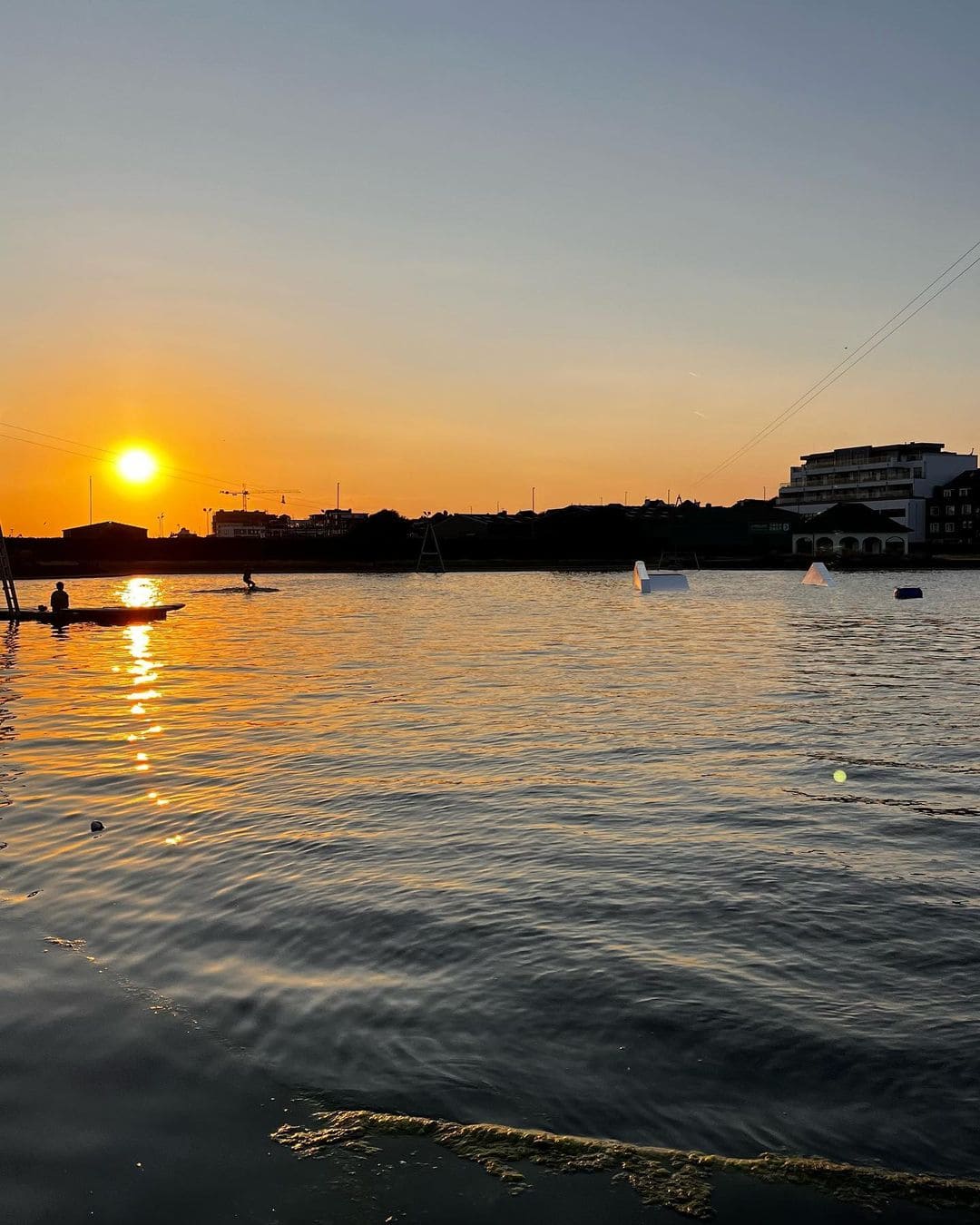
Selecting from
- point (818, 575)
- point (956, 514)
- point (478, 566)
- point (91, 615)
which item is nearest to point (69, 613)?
point (91, 615)

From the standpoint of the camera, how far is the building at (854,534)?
577 ft

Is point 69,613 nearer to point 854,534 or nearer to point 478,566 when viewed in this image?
point 478,566

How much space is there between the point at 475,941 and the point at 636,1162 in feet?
12.2

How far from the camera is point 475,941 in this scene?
9.37 m

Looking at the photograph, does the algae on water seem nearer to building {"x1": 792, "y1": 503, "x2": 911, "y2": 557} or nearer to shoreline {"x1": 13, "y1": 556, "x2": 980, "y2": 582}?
shoreline {"x1": 13, "y1": 556, "x2": 980, "y2": 582}

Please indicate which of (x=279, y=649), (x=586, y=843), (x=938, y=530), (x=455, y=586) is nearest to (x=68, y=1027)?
(x=586, y=843)

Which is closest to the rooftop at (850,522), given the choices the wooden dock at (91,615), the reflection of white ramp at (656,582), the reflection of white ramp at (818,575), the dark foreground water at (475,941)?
the reflection of white ramp at (818,575)

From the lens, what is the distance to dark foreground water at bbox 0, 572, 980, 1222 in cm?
614

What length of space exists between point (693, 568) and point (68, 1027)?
18397 cm

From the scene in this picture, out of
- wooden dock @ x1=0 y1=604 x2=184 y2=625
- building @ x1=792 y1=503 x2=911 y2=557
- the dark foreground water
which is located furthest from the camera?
building @ x1=792 y1=503 x2=911 y2=557

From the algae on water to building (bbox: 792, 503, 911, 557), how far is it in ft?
585

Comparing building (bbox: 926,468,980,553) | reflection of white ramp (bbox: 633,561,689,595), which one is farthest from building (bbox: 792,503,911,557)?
reflection of white ramp (bbox: 633,561,689,595)

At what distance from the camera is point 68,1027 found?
294 inches

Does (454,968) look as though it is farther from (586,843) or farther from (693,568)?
(693,568)
